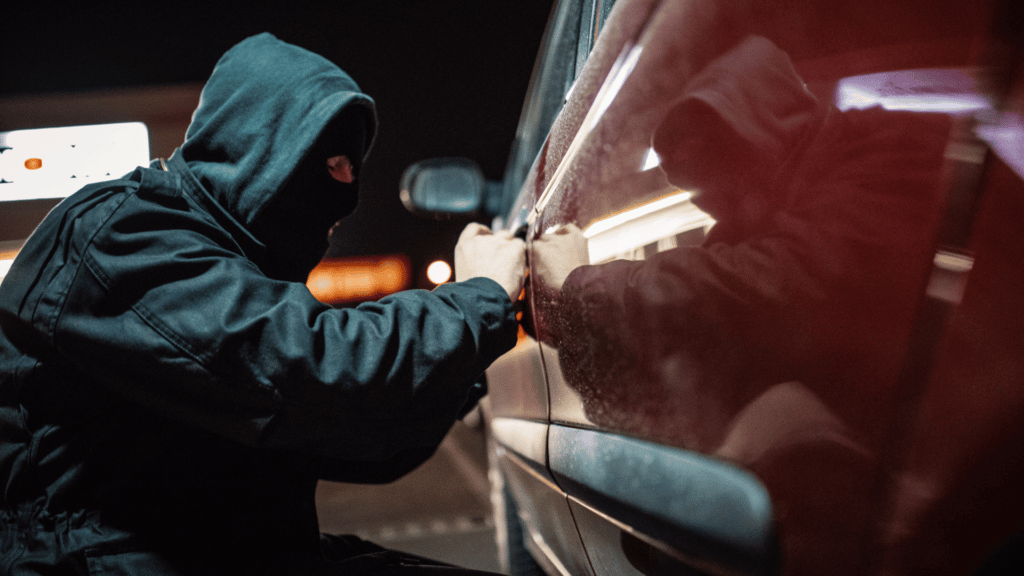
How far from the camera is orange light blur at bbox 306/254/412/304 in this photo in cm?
795

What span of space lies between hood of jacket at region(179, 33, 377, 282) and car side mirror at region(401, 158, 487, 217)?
89 cm

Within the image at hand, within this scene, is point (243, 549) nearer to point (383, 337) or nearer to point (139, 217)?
point (383, 337)

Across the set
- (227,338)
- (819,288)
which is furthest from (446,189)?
(819,288)

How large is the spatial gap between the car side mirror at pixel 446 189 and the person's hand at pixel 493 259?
3.27 feet

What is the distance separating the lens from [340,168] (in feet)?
4.51

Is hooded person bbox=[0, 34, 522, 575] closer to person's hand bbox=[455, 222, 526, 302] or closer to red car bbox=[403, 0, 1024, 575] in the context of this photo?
person's hand bbox=[455, 222, 526, 302]

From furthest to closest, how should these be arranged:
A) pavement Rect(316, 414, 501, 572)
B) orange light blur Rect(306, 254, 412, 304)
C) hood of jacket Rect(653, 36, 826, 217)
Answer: orange light blur Rect(306, 254, 412, 304), pavement Rect(316, 414, 501, 572), hood of jacket Rect(653, 36, 826, 217)

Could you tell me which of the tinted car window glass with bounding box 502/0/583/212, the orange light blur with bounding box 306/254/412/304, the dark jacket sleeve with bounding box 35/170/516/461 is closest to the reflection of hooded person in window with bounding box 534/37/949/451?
the dark jacket sleeve with bounding box 35/170/516/461

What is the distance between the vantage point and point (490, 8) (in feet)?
15.6

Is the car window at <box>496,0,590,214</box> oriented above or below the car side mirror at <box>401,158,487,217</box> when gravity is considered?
above

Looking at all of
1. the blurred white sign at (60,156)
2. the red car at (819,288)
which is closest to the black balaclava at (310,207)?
the red car at (819,288)

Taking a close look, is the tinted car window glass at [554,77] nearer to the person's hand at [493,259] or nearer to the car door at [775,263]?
the person's hand at [493,259]

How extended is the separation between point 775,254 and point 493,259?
70 centimetres

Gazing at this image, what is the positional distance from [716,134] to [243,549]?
97 centimetres
